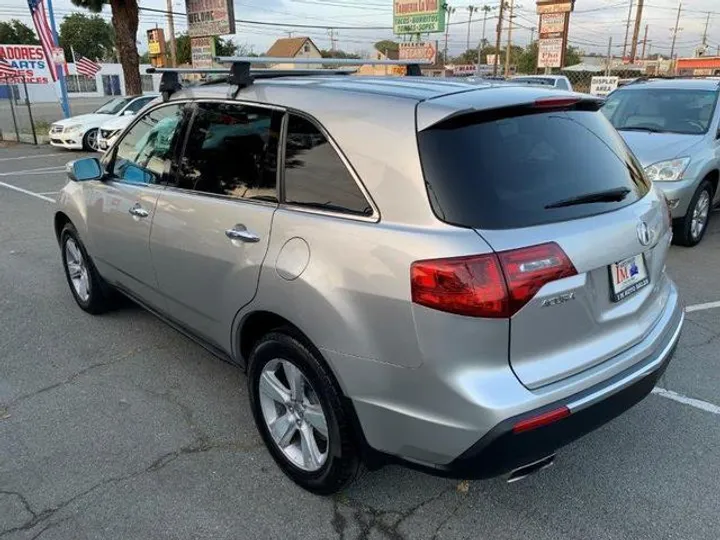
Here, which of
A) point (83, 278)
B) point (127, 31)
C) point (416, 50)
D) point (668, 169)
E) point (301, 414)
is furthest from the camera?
point (416, 50)

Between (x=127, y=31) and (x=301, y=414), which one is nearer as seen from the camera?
(x=301, y=414)

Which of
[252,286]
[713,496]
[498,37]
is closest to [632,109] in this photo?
[713,496]

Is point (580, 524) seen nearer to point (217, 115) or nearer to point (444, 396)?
point (444, 396)

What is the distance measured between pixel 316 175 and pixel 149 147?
5.61ft

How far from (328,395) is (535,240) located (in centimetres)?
100

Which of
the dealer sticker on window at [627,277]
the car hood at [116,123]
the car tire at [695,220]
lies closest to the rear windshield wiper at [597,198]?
the dealer sticker on window at [627,277]

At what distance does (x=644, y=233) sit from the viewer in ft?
8.30

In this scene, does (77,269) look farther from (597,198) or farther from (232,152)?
(597,198)

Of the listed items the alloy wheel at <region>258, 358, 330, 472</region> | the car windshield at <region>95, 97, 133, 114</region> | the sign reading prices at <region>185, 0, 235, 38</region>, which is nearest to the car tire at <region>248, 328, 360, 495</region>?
the alloy wheel at <region>258, 358, 330, 472</region>

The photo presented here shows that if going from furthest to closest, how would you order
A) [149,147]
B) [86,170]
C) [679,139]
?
[679,139]
[86,170]
[149,147]

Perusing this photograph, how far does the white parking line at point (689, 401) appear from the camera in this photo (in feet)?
11.1

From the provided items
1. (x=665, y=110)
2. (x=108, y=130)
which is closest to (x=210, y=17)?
(x=108, y=130)

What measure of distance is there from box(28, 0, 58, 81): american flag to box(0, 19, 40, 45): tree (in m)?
69.4

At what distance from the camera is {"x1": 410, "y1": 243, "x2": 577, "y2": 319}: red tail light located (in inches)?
80.3
